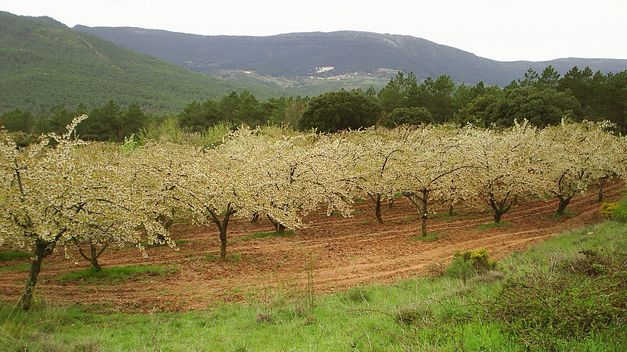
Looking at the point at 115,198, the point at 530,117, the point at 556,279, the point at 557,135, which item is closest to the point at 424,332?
the point at 556,279

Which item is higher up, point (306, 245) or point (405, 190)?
point (405, 190)

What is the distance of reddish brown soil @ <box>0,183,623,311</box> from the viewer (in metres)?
14.8

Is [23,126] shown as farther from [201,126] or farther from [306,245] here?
[306,245]

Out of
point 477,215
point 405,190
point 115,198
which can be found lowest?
point 477,215

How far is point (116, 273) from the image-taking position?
17.0m

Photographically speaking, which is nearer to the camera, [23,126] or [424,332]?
[424,332]

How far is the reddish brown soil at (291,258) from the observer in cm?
1482

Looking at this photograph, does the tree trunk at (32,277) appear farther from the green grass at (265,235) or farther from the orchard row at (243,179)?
the green grass at (265,235)

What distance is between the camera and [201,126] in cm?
7156

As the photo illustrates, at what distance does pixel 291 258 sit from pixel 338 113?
42455mm

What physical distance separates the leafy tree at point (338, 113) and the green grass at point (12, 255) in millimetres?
42412

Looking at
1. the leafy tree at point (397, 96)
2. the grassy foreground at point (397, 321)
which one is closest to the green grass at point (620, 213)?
the grassy foreground at point (397, 321)

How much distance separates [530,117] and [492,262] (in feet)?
135

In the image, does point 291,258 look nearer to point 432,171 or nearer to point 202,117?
point 432,171
